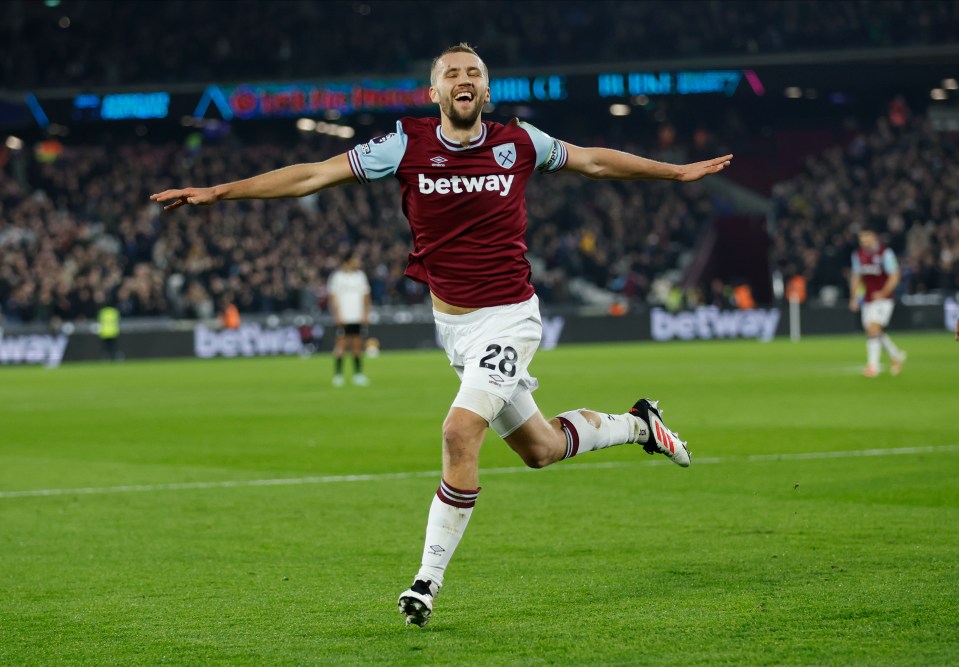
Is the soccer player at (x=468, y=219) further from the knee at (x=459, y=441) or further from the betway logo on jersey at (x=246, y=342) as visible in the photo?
the betway logo on jersey at (x=246, y=342)

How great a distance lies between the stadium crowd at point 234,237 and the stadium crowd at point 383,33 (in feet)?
10.5

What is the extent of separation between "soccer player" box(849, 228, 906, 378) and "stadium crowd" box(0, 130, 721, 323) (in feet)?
65.1

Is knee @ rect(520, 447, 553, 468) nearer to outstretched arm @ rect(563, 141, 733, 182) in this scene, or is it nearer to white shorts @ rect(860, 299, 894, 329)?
outstretched arm @ rect(563, 141, 733, 182)

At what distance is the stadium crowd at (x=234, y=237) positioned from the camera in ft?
→ 134

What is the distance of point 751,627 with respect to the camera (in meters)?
5.40

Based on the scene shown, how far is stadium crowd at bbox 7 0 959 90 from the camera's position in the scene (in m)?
44.9

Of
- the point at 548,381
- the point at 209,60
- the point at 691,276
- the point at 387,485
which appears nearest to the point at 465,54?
the point at 387,485

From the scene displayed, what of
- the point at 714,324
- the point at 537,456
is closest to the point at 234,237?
the point at 714,324

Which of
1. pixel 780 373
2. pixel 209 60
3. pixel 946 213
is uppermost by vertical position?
pixel 209 60

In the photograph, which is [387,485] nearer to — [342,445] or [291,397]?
[342,445]

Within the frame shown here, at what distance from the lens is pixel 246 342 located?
3850cm

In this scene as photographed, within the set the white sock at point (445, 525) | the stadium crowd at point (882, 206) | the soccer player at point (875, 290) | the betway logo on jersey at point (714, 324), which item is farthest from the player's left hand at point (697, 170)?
the stadium crowd at point (882, 206)

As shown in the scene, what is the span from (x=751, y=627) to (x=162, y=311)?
36630 mm

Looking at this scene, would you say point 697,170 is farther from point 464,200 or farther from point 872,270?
point 872,270
